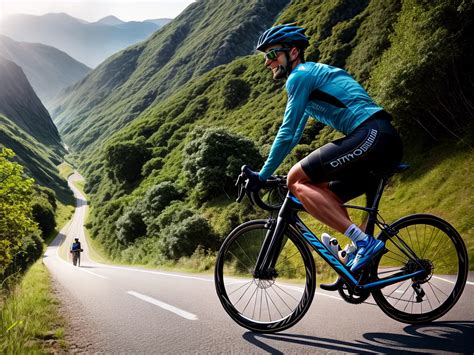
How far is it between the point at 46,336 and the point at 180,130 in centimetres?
9246

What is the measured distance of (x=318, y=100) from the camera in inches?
152

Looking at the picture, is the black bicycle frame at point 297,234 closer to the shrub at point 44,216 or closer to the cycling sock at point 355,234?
the cycling sock at point 355,234

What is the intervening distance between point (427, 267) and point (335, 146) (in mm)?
1509

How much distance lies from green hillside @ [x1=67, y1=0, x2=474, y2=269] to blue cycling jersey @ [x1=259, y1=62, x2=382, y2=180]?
9231 millimetres

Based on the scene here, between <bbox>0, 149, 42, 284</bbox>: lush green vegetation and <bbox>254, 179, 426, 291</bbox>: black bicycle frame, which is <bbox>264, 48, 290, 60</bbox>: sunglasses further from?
<bbox>0, 149, 42, 284</bbox>: lush green vegetation

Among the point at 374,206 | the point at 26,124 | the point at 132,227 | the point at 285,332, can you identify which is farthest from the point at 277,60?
the point at 26,124

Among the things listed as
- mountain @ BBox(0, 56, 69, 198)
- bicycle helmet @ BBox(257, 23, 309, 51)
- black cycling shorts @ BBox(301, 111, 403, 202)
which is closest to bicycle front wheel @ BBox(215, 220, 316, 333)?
black cycling shorts @ BBox(301, 111, 403, 202)

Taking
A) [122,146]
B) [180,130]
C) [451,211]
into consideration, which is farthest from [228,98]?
[451,211]

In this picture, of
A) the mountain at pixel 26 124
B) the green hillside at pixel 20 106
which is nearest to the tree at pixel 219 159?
the mountain at pixel 26 124

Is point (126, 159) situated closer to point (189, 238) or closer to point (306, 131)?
point (306, 131)

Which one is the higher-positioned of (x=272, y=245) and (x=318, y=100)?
(x=318, y=100)

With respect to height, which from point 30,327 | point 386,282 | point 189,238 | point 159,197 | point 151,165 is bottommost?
point 30,327

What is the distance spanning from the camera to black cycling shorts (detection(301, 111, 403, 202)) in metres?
3.72

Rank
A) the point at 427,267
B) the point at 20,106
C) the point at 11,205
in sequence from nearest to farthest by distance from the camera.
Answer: the point at 427,267 → the point at 11,205 → the point at 20,106
